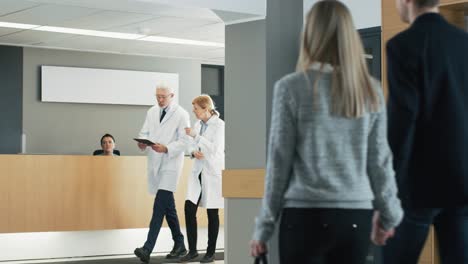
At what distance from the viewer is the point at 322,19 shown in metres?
2.66

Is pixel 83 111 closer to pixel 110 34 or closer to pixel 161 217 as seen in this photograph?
pixel 110 34

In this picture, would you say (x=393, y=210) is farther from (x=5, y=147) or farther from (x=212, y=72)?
Result: (x=212, y=72)

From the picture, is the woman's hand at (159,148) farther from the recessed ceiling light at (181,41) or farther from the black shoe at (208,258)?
the recessed ceiling light at (181,41)

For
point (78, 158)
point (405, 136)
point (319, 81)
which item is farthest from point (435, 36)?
point (78, 158)

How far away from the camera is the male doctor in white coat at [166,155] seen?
8.88 metres

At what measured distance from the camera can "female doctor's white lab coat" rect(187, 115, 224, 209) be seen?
9.02 metres

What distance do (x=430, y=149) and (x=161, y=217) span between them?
5.99 meters

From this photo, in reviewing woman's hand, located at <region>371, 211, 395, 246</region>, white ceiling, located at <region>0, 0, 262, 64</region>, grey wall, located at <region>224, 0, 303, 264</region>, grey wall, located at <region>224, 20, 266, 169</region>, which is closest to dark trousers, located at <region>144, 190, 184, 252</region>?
grey wall, located at <region>224, 0, 303, 264</region>

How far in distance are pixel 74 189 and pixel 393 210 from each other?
23.5 feet

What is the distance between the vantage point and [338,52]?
2672mm

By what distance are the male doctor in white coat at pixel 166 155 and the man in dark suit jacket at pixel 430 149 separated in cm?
592

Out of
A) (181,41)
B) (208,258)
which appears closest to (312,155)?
(208,258)

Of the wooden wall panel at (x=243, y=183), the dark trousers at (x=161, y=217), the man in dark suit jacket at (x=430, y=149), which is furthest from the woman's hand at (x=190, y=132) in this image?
the man in dark suit jacket at (x=430, y=149)

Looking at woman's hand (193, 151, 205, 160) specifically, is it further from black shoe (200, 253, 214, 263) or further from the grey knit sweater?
the grey knit sweater
